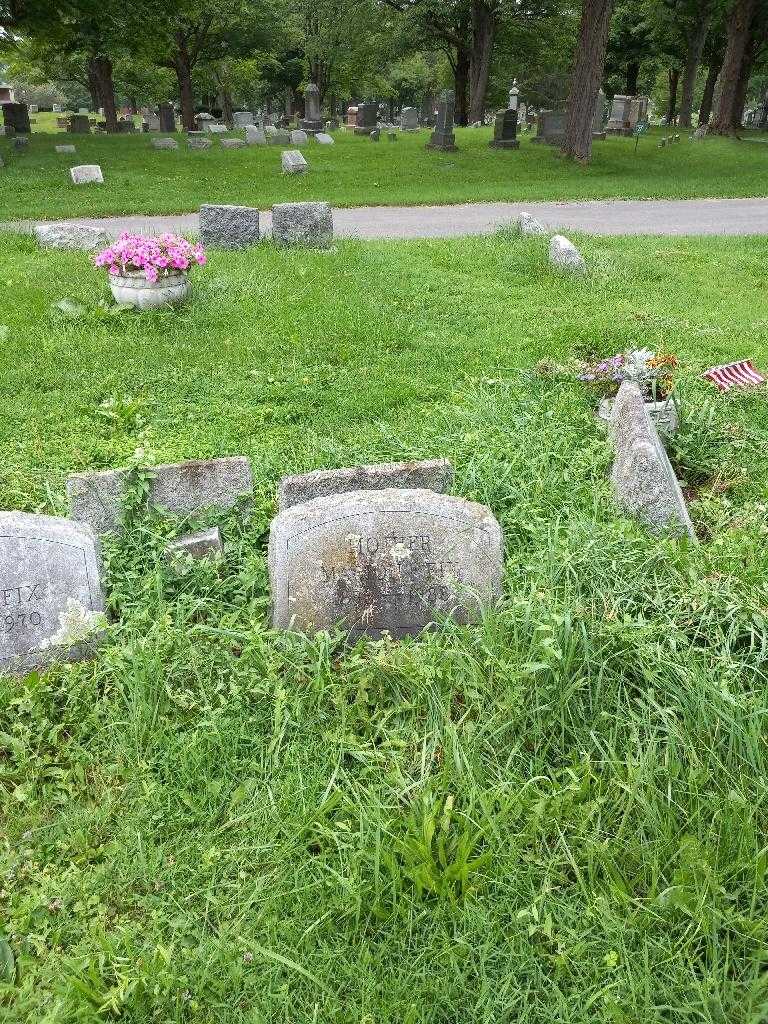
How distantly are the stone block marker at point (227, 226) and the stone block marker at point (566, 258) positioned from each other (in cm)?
415

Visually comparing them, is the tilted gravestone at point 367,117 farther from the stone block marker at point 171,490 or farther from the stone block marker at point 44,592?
the stone block marker at point 44,592

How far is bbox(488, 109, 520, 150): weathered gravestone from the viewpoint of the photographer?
2331 centimetres

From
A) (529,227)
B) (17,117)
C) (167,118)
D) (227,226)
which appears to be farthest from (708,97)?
(227,226)

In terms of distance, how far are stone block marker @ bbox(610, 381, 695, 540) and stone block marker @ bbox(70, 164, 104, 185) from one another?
1559 cm

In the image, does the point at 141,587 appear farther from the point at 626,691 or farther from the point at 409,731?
the point at 626,691

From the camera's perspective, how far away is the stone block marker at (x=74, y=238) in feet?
33.2

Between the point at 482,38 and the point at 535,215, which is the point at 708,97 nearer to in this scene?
the point at 482,38

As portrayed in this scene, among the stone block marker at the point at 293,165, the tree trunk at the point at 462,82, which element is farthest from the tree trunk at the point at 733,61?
the stone block marker at the point at 293,165

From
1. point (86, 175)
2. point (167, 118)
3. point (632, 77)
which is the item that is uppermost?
point (632, 77)

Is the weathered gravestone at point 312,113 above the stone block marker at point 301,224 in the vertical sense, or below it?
above

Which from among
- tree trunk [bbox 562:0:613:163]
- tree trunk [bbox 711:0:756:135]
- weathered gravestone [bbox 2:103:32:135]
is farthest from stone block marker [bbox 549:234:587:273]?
tree trunk [bbox 711:0:756:135]

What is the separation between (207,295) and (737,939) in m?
7.43

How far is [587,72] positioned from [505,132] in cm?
434

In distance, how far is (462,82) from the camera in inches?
1313
